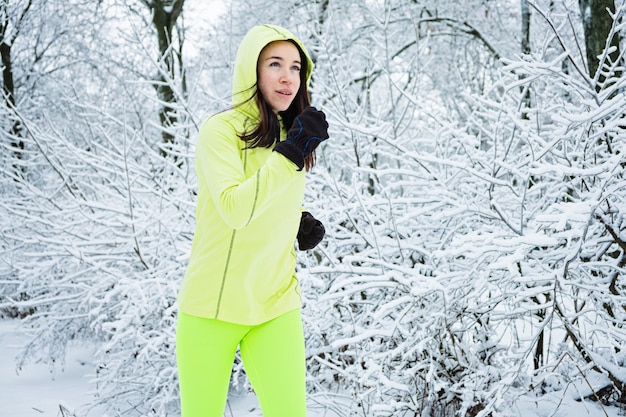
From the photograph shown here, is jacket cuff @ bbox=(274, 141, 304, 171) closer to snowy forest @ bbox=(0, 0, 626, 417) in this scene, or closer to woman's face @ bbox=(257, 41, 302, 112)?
woman's face @ bbox=(257, 41, 302, 112)

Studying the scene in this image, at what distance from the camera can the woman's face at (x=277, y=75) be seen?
180cm

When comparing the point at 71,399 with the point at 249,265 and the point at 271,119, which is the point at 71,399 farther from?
the point at 271,119

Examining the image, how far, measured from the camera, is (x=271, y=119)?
1.78 m

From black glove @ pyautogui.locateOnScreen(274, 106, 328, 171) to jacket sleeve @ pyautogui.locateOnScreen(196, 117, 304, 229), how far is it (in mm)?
20

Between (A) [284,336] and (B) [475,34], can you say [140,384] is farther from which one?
(B) [475,34]

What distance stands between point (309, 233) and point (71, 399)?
12.6 feet

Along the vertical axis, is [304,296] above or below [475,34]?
below

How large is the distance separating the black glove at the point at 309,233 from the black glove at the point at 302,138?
0.47m

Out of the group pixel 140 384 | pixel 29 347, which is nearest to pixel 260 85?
pixel 140 384

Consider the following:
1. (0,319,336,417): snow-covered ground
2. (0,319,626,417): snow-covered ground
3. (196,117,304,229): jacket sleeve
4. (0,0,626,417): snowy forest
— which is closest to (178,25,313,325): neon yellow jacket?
(196,117,304,229): jacket sleeve

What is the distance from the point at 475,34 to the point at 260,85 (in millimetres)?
6304

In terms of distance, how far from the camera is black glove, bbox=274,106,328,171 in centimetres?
152

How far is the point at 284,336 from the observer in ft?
5.80

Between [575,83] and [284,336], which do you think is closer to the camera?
[284,336]
